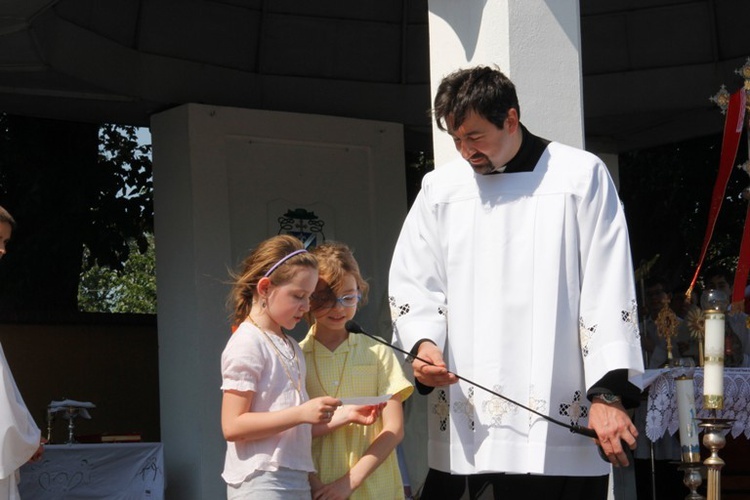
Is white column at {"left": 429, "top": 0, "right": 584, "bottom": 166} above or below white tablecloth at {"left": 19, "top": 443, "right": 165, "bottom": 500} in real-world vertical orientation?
above

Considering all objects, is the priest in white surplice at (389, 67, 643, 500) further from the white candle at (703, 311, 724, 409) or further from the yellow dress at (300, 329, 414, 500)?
the white candle at (703, 311, 724, 409)

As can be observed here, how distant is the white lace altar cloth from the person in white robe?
138 inches

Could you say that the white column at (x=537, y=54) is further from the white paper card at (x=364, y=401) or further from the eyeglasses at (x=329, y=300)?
the white paper card at (x=364, y=401)

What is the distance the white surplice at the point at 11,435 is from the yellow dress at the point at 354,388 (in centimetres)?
182

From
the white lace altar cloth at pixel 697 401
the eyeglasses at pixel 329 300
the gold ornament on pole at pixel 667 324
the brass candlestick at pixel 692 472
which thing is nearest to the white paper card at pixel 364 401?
the eyeglasses at pixel 329 300

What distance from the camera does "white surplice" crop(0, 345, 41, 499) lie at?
562 cm

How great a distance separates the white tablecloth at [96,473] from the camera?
7191 millimetres

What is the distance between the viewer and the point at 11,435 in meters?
5.66

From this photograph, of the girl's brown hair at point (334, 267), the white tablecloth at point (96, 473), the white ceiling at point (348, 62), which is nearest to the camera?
the girl's brown hair at point (334, 267)

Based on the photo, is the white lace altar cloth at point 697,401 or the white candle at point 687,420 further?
the white lace altar cloth at point 697,401

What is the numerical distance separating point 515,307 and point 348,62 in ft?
19.1

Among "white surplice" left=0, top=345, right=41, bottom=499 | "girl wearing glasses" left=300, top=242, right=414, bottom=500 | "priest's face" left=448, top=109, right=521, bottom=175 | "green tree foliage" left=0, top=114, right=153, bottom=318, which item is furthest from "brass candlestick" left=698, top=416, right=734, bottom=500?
"green tree foliage" left=0, top=114, right=153, bottom=318

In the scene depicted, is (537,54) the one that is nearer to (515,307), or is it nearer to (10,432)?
(515,307)

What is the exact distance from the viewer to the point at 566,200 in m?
3.66
